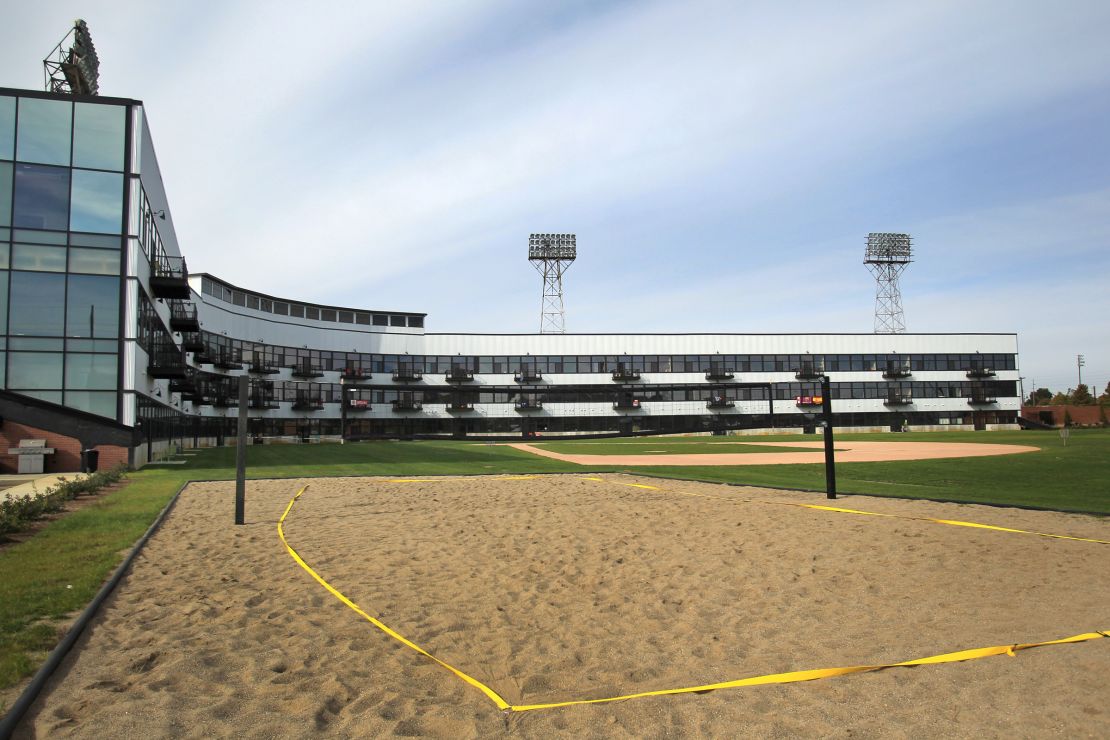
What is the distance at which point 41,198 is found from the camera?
1243 inches

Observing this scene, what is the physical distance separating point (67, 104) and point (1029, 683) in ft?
131

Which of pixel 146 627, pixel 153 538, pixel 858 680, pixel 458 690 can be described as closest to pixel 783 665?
pixel 858 680

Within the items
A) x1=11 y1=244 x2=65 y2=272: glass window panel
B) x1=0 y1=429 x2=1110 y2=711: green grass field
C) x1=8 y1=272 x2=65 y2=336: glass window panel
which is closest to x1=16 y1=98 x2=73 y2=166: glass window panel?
x1=11 y1=244 x2=65 y2=272: glass window panel

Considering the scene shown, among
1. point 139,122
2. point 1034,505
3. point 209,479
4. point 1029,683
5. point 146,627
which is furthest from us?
point 139,122

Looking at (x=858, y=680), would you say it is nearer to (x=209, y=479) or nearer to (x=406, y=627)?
(x=406, y=627)

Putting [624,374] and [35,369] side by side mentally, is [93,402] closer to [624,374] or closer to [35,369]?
[35,369]

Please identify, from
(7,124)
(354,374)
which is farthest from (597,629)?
(354,374)

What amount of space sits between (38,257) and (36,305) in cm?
213

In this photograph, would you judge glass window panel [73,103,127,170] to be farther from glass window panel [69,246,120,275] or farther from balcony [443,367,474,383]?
balcony [443,367,474,383]

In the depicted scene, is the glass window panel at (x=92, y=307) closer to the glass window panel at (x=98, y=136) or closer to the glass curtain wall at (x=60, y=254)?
the glass curtain wall at (x=60, y=254)

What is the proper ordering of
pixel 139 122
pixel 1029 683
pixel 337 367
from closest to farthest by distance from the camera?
pixel 1029 683, pixel 139 122, pixel 337 367

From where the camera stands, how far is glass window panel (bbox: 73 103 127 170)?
3234cm

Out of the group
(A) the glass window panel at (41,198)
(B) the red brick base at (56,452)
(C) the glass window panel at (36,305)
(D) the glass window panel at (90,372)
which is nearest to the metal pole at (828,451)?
(B) the red brick base at (56,452)

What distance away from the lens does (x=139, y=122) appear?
33.3 metres
